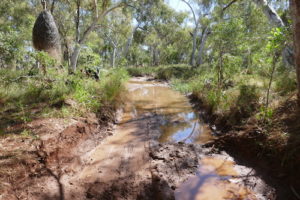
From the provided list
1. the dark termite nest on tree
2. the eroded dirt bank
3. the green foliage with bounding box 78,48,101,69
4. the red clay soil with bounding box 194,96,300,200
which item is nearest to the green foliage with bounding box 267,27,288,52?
the red clay soil with bounding box 194,96,300,200

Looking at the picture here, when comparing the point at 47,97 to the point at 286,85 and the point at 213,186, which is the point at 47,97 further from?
the point at 286,85

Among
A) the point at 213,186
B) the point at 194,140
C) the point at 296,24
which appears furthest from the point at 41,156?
the point at 296,24

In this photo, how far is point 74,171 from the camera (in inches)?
120

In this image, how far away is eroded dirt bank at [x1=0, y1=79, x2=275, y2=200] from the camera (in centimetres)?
259

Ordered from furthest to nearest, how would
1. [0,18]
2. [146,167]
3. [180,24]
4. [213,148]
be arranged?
[180,24] < [0,18] < [213,148] < [146,167]

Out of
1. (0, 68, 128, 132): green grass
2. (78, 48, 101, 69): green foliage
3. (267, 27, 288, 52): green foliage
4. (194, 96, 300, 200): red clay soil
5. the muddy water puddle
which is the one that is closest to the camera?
(194, 96, 300, 200): red clay soil

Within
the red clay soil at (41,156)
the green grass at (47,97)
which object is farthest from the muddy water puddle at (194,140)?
the red clay soil at (41,156)

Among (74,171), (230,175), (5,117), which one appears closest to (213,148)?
(230,175)

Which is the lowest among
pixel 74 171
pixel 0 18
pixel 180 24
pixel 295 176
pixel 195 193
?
pixel 195 193

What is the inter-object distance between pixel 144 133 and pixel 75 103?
6.22ft

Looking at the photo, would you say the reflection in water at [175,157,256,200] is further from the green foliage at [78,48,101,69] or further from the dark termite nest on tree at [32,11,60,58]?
the dark termite nest on tree at [32,11,60,58]

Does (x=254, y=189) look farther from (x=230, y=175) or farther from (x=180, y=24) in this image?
(x=180, y=24)

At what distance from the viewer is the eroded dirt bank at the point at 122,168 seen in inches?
102

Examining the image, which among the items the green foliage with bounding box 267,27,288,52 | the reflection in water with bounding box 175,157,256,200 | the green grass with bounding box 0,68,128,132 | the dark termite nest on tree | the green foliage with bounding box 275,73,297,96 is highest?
the dark termite nest on tree
